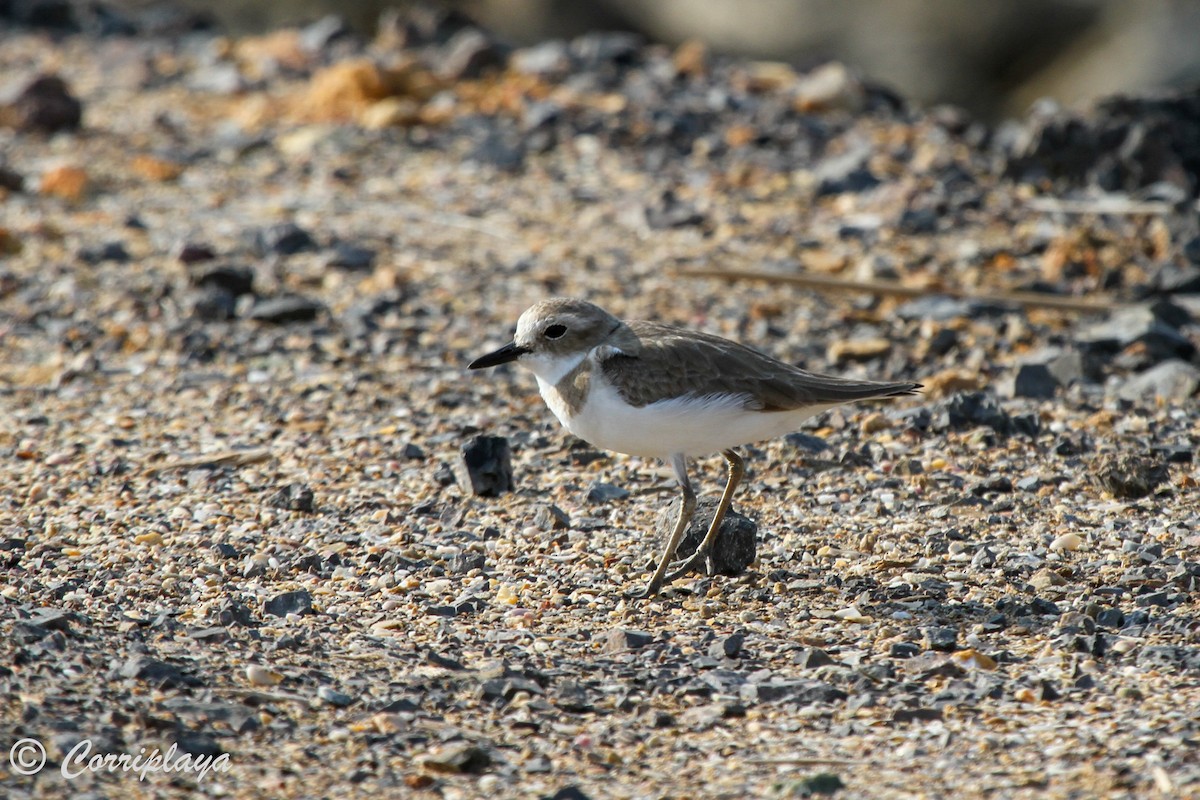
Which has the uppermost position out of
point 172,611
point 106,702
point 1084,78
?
point 1084,78

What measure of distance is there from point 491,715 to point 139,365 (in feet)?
11.8

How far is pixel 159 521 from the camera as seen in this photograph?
506 cm

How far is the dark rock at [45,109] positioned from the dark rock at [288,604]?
6568mm

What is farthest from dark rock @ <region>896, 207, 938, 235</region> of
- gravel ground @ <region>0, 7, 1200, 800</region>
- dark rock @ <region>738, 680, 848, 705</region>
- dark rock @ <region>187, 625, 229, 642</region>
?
dark rock @ <region>187, 625, 229, 642</region>

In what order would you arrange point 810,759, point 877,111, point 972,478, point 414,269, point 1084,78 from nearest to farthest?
point 810,759 < point 972,478 < point 414,269 < point 877,111 < point 1084,78

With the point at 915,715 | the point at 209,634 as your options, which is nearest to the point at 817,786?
the point at 915,715

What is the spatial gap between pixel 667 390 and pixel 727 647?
922mm

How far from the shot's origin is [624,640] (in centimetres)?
418

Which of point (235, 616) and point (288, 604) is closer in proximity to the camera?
point (235, 616)

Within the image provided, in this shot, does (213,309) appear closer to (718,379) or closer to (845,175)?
(718,379)

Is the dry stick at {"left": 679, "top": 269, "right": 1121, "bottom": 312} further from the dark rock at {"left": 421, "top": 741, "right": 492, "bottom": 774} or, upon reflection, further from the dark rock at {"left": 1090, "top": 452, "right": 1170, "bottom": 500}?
the dark rock at {"left": 421, "top": 741, "right": 492, "bottom": 774}

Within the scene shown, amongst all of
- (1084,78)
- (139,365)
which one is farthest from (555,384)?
(1084,78)

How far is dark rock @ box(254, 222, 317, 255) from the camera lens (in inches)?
305

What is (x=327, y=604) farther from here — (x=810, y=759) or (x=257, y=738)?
(x=810, y=759)
